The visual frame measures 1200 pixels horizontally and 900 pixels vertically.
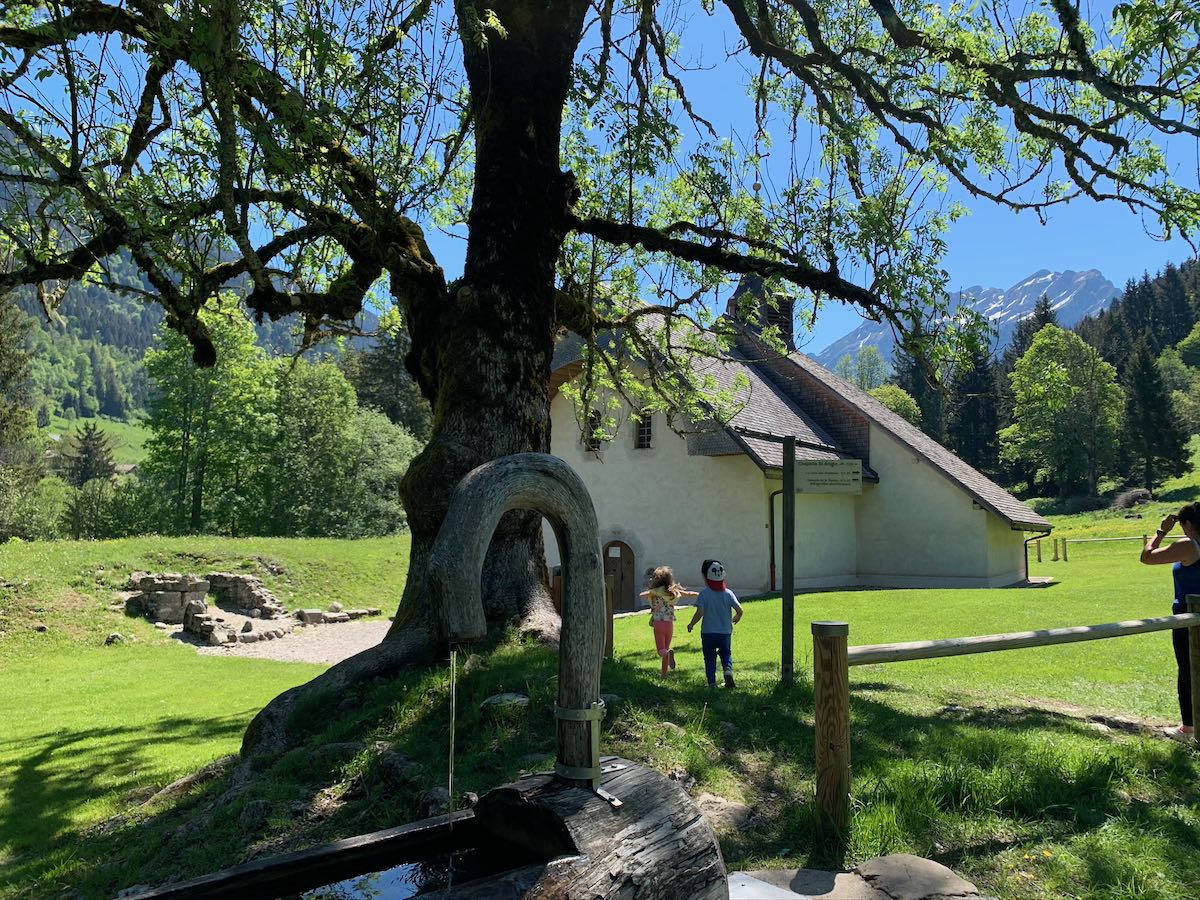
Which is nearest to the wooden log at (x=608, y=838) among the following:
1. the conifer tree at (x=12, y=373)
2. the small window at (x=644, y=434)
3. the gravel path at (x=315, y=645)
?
the gravel path at (x=315, y=645)

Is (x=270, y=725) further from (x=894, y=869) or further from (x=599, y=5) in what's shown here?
(x=599, y=5)

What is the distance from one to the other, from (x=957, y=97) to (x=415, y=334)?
259 inches

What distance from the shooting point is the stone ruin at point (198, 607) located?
1895 cm

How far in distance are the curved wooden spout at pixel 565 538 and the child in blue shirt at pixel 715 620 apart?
535 centimetres

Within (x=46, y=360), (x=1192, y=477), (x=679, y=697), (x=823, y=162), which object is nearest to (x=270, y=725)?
(x=679, y=697)

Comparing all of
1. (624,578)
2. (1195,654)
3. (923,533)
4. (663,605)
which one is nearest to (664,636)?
(663,605)

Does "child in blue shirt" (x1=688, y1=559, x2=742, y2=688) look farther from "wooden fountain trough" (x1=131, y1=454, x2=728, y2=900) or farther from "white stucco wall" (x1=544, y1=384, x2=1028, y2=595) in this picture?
"white stucco wall" (x1=544, y1=384, x2=1028, y2=595)

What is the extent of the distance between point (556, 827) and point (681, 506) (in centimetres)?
2135

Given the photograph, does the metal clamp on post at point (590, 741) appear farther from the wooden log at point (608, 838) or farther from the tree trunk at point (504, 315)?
the tree trunk at point (504, 315)

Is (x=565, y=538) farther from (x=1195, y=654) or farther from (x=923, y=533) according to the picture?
(x=923, y=533)

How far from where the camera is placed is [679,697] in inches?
259

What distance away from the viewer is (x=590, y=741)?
2998mm

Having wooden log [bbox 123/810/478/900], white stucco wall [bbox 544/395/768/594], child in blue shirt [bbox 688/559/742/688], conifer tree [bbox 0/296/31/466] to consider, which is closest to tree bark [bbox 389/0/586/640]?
child in blue shirt [bbox 688/559/742/688]

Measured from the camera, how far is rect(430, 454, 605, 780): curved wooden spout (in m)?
2.51
